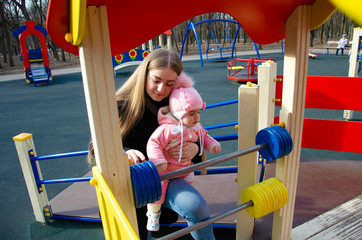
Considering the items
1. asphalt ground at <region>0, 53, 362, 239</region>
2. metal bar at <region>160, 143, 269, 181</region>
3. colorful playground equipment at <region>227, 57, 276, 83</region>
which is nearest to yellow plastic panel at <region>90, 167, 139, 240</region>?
metal bar at <region>160, 143, 269, 181</region>

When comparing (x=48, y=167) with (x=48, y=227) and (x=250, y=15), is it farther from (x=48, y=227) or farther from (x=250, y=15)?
(x=250, y=15)

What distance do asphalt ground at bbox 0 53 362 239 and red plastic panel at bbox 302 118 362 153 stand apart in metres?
1.03

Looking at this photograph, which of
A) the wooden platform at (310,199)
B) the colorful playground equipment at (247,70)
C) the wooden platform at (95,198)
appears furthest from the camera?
the colorful playground equipment at (247,70)

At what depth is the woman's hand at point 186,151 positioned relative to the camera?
1573 millimetres

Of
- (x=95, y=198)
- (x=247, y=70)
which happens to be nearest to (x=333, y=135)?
(x=95, y=198)

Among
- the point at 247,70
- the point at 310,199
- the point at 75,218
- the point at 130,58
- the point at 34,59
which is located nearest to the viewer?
the point at 310,199

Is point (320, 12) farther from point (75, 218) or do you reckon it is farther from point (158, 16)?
point (75, 218)

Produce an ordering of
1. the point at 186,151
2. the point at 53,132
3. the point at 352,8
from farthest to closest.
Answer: the point at 53,132
the point at 186,151
the point at 352,8

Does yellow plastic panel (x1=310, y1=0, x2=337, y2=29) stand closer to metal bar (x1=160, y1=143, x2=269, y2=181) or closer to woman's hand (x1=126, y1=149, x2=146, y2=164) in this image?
metal bar (x1=160, y1=143, x2=269, y2=181)

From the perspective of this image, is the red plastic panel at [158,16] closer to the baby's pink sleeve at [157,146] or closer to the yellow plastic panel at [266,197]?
the baby's pink sleeve at [157,146]

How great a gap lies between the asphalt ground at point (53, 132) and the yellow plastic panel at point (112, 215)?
154cm

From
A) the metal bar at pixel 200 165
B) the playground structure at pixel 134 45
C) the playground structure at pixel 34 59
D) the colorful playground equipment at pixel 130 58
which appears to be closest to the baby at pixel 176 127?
the metal bar at pixel 200 165

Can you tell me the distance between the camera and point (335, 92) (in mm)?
2910

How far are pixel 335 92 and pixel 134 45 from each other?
7.84ft
